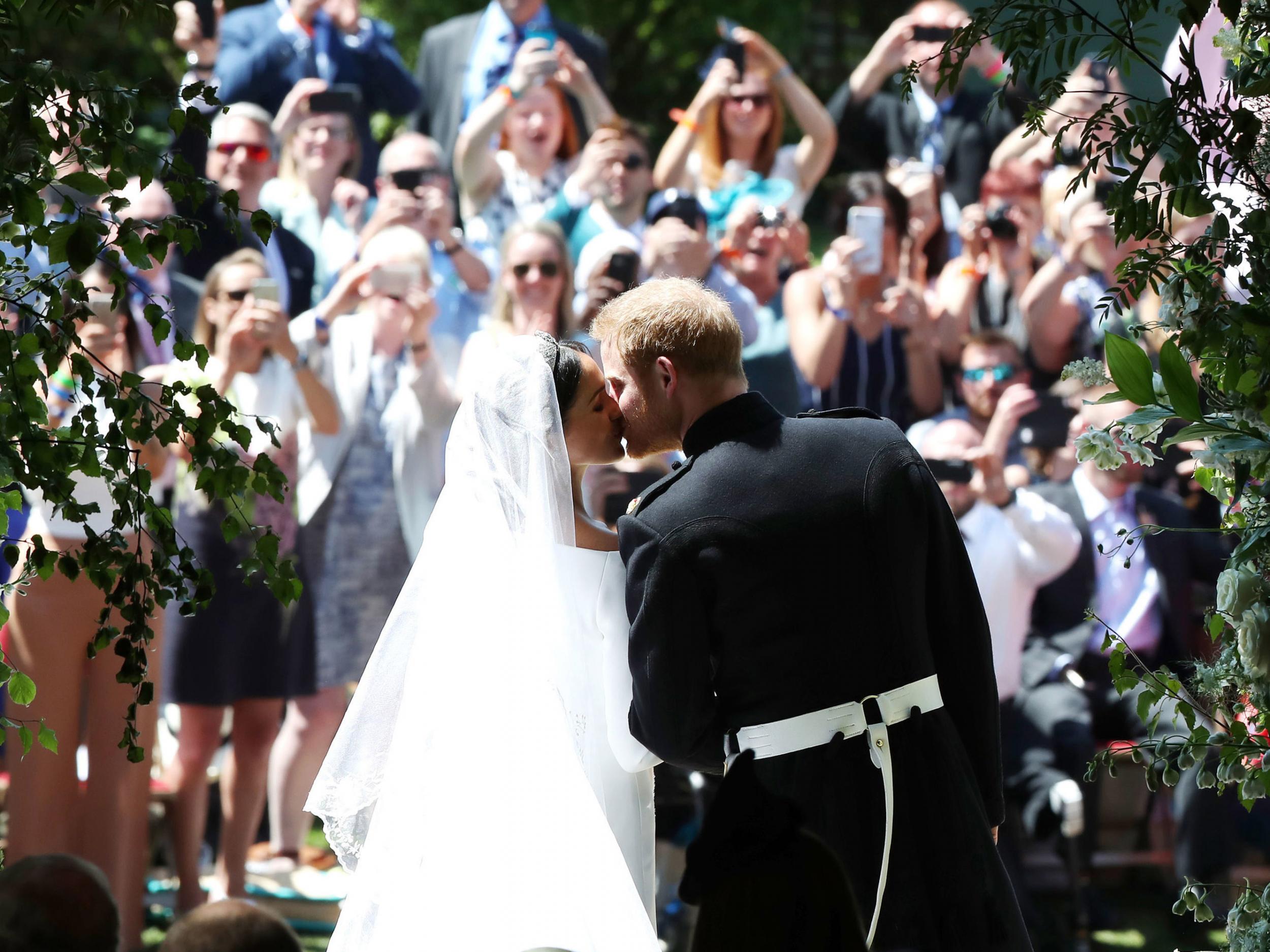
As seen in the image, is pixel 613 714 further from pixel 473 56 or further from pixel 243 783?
pixel 473 56

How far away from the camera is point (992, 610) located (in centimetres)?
456

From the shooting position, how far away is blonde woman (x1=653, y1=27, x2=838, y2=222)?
5.18m

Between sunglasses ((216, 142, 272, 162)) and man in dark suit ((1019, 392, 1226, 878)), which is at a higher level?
sunglasses ((216, 142, 272, 162))

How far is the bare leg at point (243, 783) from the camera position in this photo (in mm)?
4180

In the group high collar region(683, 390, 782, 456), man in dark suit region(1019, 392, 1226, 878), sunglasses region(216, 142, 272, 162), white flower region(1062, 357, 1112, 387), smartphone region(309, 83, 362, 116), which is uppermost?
smartphone region(309, 83, 362, 116)

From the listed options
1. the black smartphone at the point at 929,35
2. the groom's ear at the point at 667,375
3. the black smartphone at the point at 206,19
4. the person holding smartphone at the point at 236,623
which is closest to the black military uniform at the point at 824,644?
the groom's ear at the point at 667,375

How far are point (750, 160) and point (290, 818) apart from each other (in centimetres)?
305

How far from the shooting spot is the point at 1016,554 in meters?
4.59

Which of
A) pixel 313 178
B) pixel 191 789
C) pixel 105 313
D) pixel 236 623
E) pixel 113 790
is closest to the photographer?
pixel 113 790

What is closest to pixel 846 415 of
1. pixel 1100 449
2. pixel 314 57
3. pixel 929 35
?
pixel 1100 449

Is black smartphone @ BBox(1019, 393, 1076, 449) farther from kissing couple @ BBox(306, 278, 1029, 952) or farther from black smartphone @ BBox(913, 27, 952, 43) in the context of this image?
kissing couple @ BBox(306, 278, 1029, 952)

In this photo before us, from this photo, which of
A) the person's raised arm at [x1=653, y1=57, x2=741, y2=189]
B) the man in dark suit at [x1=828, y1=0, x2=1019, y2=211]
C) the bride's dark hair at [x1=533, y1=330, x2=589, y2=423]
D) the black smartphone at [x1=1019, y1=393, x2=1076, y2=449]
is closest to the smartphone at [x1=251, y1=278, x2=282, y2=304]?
the person's raised arm at [x1=653, y1=57, x2=741, y2=189]

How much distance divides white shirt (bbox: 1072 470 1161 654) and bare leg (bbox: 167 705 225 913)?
305 centimetres

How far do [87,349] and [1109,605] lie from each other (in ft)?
12.5
